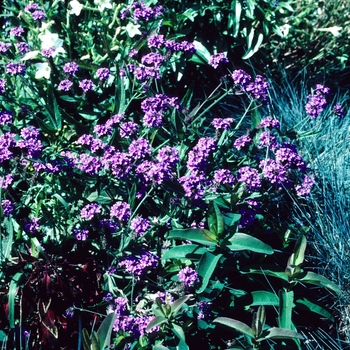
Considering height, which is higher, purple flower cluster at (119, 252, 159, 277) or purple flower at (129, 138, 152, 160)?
purple flower at (129, 138, 152, 160)

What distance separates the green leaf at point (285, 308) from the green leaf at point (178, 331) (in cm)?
35

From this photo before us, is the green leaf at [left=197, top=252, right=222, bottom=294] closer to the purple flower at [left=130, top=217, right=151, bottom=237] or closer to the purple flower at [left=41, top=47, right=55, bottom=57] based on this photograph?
the purple flower at [left=130, top=217, right=151, bottom=237]

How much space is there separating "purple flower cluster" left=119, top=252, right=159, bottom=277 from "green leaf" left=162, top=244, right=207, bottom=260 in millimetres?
74

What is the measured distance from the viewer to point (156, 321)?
Answer: 77.1 inches

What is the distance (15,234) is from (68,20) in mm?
1230

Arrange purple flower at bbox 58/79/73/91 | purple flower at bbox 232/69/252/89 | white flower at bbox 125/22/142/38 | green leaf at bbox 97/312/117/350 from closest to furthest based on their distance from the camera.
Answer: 1. green leaf at bbox 97/312/117/350
2. purple flower at bbox 232/69/252/89
3. purple flower at bbox 58/79/73/91
4. white flower at bbox 125/22/142/38

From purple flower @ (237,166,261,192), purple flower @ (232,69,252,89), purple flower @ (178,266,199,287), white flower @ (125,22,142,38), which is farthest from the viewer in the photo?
white flower @ (125,22,142,38)

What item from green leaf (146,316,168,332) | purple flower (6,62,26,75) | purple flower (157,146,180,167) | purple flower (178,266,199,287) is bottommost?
green leaf (146,316,168,332)

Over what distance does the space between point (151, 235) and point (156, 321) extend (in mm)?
486

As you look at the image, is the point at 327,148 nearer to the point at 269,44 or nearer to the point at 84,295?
the point at 269,44

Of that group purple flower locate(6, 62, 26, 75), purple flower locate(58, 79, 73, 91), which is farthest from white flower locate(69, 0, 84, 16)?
purple flower locate(6, 62, 26, 75)

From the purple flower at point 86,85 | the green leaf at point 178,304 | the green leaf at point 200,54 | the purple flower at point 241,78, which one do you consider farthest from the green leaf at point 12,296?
the green leaf at point 200,54

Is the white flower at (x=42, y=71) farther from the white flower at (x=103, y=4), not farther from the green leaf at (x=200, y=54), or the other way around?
the green leaf at (x=200, y=54)

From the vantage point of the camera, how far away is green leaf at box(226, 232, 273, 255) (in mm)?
2053
